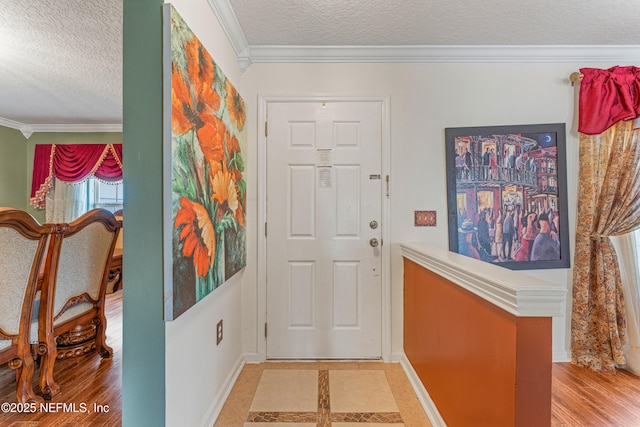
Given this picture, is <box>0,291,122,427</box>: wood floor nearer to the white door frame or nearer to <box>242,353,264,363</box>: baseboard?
<box>242,353,264,363</box>: baseboard

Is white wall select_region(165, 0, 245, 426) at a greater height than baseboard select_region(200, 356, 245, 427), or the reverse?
white wall select_region(165, 0, 245, 426)

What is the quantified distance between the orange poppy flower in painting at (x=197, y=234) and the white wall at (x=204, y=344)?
0.23 metres

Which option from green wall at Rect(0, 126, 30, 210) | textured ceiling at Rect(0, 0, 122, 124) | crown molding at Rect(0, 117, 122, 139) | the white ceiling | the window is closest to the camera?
the white ceiling

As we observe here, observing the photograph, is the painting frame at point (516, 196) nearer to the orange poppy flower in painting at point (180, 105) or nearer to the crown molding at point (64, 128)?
the orange poppy flower in painting at point (180, 105)

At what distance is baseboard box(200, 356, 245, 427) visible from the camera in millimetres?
1655

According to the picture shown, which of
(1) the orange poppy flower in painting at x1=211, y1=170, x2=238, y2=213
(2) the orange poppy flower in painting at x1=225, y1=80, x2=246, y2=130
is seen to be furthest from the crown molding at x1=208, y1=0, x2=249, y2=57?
(1) the orange poppy flower in painting at x1=211, y1=170, x2=238, y2=213

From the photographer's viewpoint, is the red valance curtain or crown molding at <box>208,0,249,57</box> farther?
the red valance curtain

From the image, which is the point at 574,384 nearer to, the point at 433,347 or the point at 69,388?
the point at 433,347

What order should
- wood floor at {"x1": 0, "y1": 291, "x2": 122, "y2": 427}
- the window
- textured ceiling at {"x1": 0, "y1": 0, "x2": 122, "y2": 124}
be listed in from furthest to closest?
the window < textured ceiling at {"x1": 0, "y1": 0, "x2": 122, "y2": 124} < wood floor at {"x1": 0, "y1": 291, "x2": 122, "y2": 427}

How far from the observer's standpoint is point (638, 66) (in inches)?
91.9

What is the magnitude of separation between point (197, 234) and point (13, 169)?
17.1ft

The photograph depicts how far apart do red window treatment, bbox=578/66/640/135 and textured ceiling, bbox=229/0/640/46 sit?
22cm

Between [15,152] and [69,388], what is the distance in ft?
14.6

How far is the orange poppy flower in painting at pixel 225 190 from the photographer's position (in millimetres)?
1655
